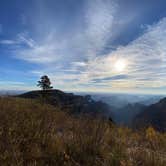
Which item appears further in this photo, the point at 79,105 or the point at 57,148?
the point at 79,105

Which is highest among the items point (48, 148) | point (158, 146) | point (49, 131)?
point (49, 131)

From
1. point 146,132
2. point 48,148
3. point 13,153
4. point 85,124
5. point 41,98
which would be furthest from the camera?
point 41,98

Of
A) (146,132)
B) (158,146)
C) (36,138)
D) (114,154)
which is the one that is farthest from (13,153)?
(146,132)

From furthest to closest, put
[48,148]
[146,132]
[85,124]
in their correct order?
[146,132] < [85,124] < [48,148]

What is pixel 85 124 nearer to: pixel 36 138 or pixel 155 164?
pixel 36 138

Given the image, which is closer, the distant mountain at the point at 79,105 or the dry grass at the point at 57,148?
the dry grass at the point at 57,148

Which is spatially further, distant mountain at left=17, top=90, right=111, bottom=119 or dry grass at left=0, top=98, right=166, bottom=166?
distant mountain at left=17, top=90, right=111, bottom=119

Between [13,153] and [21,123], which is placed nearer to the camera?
[13,153]

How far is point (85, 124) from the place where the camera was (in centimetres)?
372

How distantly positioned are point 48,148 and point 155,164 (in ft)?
5.35

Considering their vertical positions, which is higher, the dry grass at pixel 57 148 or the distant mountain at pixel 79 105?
the distant mountain at pixel 79 105

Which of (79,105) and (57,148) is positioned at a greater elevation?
(79,105)

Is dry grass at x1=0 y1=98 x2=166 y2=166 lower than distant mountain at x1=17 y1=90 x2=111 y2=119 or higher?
lower

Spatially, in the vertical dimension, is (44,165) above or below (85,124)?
below
